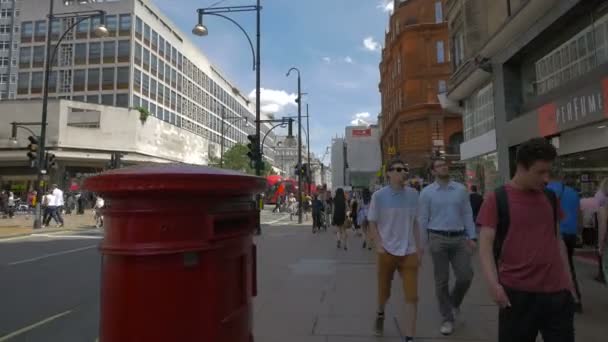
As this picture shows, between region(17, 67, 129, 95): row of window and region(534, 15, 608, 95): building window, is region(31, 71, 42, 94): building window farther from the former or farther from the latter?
region(534, 15, 608, 95): building window

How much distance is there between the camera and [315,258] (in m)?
10.5

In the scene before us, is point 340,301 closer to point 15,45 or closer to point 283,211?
point 283,211


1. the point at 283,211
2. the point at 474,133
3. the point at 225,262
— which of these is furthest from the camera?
the point at 283,211

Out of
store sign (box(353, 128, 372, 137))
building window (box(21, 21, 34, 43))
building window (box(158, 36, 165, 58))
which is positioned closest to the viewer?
store sign (box(353, 128, 372, 137))

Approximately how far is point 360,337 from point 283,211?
3668 cm

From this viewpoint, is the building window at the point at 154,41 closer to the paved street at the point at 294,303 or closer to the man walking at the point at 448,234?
the paved street at the point at 294,303

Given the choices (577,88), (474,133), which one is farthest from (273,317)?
(474,133)

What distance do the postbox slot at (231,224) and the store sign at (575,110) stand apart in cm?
998

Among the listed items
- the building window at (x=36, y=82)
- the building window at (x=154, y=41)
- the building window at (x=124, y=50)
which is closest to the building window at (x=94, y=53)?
the building window at (x=124, y=50)

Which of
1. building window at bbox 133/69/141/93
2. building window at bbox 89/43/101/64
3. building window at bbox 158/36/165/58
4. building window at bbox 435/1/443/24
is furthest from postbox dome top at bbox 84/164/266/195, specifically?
building window at bbox 158/36/165/58

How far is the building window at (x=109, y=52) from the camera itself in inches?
2146

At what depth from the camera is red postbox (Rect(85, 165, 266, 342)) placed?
193 centimetres

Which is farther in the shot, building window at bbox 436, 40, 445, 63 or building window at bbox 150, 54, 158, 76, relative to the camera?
building window at bbox 150, 54, 158, 76

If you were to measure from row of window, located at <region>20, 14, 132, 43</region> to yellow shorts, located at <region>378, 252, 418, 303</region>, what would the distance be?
56.6 meters
